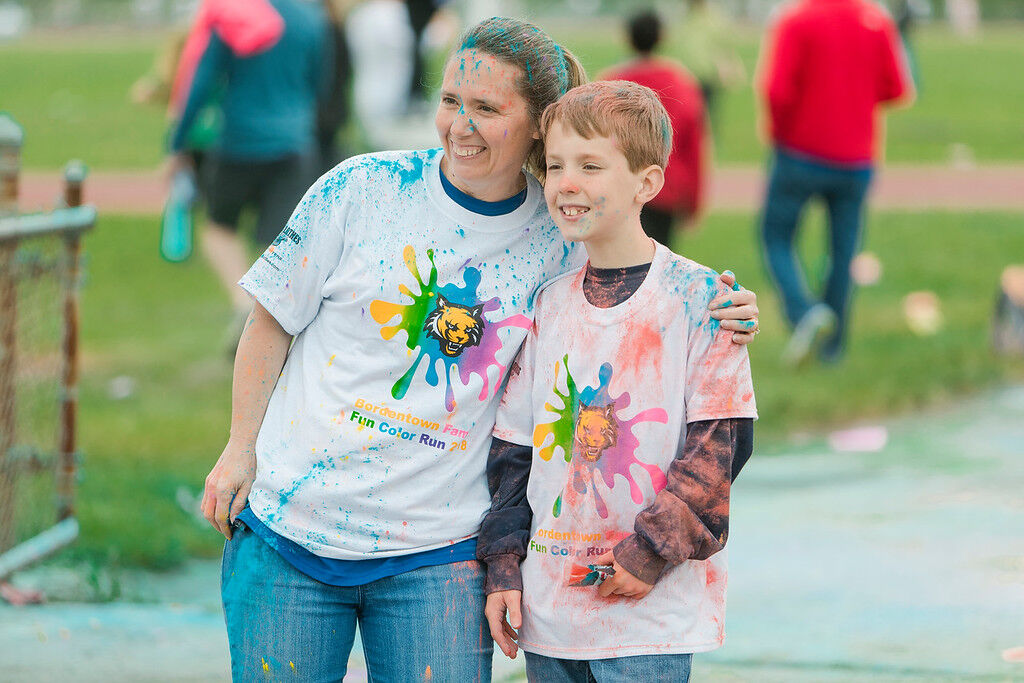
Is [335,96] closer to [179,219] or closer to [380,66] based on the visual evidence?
[179,219]

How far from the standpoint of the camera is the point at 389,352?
8.75 ft

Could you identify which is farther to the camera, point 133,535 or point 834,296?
point 834,296

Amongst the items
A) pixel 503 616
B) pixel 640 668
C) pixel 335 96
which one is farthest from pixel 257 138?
pixel 640 668

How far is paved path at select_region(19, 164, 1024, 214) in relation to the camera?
45.9ft

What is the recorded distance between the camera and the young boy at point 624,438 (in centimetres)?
251

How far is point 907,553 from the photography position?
4.99 metres

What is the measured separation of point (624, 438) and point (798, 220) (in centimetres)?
580

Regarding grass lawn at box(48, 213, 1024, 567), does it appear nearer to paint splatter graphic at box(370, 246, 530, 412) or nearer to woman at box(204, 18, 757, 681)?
woman at box(204, 18, 757, 681)

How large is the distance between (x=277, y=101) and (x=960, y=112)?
57.2 feet

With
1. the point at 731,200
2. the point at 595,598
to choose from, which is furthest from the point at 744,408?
the point at 731,200

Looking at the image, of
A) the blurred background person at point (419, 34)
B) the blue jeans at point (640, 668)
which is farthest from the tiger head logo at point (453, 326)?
the blurred background person at point (419, 34)

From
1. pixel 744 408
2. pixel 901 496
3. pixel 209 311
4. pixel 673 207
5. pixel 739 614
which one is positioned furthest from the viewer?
pixel 209 311

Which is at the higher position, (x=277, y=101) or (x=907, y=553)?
(x=277, y=101)

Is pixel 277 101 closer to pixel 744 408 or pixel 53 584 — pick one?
pixel 53 584
